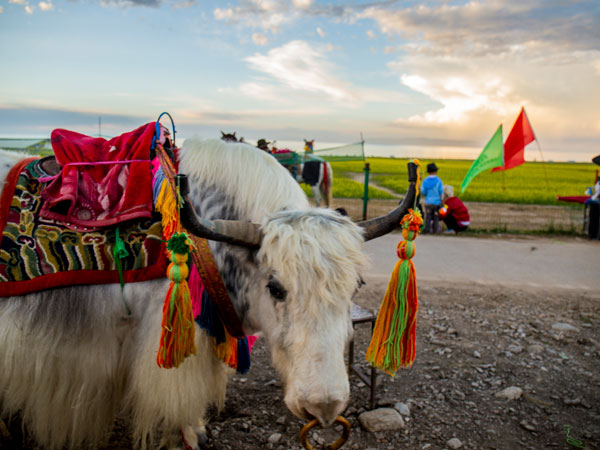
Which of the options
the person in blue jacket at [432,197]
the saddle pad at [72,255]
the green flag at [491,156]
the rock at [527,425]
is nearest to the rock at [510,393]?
the rock at [527,425]

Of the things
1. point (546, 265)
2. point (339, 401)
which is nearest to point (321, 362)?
point (339, 401)

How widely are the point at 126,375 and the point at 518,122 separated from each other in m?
8.94

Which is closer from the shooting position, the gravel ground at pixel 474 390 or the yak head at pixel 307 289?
the yak head at pixel 307 289

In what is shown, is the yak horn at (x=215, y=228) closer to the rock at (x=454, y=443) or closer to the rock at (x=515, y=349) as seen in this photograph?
the rock at (x=454, y=443)

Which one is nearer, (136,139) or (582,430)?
(136,139)

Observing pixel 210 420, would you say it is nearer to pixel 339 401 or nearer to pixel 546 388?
pixel 339 401

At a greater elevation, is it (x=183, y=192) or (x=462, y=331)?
(x=183, y=192)

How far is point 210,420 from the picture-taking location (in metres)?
2.93

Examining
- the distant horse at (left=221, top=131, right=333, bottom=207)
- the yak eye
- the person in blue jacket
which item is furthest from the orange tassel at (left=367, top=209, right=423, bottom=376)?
the distant horse at (left=221, top=131, right=333, bottom=207)

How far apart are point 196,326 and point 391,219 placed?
113 centimetres

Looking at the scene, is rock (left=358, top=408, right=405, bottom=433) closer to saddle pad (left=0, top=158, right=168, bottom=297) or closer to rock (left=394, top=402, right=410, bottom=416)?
rock (left=394, top=402, right=410, bottom=416)

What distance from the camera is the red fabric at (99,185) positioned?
209cm

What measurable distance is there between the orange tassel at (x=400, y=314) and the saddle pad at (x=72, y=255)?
1.17 metres

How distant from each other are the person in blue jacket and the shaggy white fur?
22.2 feet
